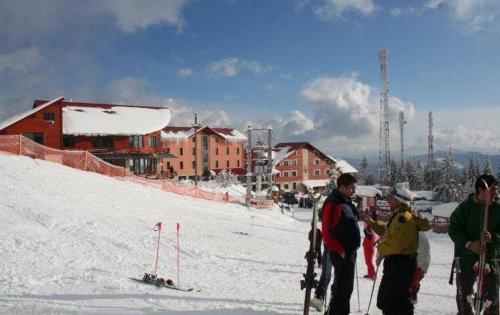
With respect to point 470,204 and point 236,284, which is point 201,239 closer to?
point 236,284

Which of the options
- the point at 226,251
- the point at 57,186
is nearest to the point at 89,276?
the point at 226,251

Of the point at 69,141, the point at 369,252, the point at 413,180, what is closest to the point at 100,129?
the point at 69,141

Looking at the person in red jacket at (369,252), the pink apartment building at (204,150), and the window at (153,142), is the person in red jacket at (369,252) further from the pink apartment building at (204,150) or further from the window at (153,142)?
the pink apartment building at (204,150)

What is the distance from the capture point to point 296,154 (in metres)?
79.1

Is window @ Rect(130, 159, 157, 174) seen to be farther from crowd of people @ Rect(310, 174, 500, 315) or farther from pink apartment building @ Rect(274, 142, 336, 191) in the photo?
crowd of people @ Rect(310, 174, 500, 315)

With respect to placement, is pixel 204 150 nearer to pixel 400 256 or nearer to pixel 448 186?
pixel 448 186

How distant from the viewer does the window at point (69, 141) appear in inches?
1602

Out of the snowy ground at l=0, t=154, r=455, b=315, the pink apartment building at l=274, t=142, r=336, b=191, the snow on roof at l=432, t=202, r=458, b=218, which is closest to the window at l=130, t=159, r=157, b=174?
the snowy ground at l=0, t=154, r=455, b=315

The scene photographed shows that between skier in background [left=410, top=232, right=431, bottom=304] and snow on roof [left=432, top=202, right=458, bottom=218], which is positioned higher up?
skier in background [left=410, top=232, right=431, bottom=304]

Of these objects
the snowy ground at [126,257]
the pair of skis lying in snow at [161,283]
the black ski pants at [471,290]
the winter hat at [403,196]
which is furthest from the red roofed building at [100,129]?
the black ski pants at [471,290]

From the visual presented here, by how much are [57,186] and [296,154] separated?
64423 mm

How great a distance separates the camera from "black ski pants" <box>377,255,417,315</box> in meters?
5.13

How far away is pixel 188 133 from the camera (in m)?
67.8

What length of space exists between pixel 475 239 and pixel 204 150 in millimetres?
64591
